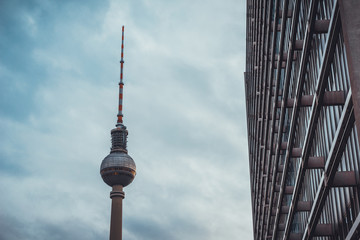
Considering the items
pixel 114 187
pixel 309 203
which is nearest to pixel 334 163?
pixel 309 203

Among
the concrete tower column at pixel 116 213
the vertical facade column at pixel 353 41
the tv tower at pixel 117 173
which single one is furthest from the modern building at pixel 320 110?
the tv tower at pixel 117 173

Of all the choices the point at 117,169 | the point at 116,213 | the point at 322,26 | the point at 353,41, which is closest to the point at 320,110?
the point at 322,26

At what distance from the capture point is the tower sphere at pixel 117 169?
153500mm

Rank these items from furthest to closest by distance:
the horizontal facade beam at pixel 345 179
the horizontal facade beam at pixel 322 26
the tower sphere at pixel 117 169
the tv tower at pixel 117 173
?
the tower sphere at pixel 117 169 < the tv tower at pixel 117 173 < the horizontal facade beam at pixel 322 26 < the horizontal facade beam at pixel 345 179

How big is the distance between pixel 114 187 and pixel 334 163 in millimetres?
136275

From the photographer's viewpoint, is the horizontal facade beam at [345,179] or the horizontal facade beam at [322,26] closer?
the horizontal facade beam at [345,179]

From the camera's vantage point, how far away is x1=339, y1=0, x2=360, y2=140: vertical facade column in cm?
1673

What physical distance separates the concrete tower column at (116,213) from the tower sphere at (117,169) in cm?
242

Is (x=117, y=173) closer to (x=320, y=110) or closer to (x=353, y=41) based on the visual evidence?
(x=320, y=110)

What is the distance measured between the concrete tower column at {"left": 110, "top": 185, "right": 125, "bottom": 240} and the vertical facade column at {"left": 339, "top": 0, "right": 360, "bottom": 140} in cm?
13333

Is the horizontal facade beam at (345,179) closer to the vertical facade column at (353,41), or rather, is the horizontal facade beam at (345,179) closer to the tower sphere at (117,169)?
the vertical facade column at (353,41)

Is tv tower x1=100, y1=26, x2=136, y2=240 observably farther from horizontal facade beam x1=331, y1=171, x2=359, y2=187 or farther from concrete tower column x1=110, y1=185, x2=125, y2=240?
horizontal facade beam x1=331, y1=171, x2=359, y2=187

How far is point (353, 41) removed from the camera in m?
17.5

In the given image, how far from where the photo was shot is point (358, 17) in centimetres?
1775
